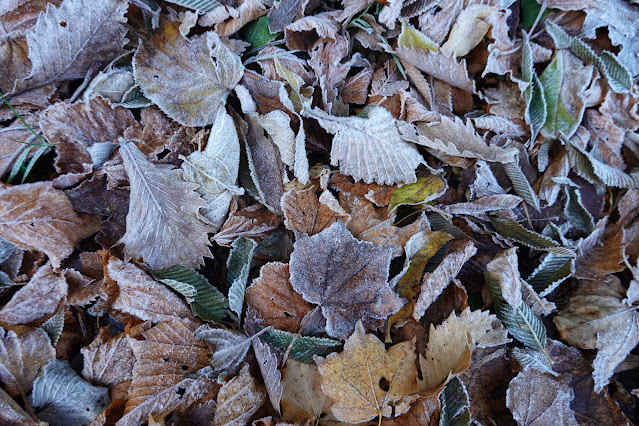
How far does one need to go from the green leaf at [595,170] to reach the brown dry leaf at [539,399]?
2.52 ft

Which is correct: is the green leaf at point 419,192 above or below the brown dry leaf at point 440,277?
above

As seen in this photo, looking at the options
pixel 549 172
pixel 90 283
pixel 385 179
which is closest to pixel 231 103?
pixel 385 179

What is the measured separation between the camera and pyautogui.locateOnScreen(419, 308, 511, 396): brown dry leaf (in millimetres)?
1373

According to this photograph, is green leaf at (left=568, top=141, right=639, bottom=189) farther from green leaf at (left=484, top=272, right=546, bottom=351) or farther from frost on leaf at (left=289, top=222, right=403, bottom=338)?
frost on leaf at (left=289, top=222, right=403, bottom=338)

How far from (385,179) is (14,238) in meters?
1.25

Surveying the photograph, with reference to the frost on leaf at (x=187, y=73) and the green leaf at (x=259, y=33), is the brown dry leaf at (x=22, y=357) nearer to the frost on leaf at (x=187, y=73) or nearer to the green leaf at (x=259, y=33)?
the frost on leaf at (x=187, y=73)

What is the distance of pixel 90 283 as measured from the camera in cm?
149

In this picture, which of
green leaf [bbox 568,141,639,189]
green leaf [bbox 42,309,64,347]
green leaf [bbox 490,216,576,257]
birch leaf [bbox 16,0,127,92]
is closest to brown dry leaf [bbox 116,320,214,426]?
green leaf [bbox 42,309,64,347]

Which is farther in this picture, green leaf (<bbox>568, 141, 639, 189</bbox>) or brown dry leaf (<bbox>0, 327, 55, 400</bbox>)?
green leaf (<bbox>568, 141, 639, 189</bbox>)

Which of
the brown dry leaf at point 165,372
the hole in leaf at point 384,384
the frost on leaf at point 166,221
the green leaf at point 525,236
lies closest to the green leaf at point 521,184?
the green leaf at point 525,236

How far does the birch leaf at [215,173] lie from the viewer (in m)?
1.48

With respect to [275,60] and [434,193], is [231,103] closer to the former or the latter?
[275,60]

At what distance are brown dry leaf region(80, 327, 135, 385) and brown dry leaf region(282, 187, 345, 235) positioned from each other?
67 cm

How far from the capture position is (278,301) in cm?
146
